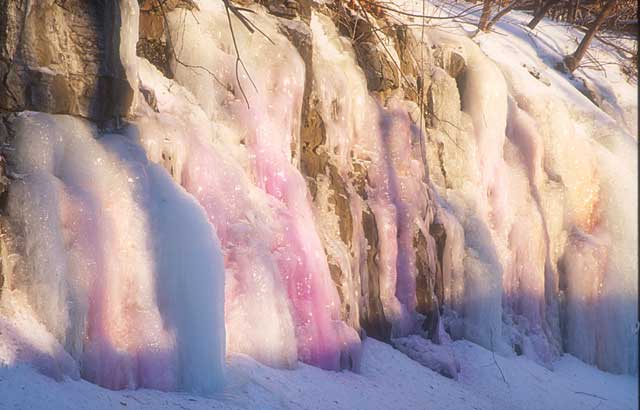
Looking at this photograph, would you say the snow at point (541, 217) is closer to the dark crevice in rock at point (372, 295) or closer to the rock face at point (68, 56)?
the dark crevice in rock at point (372, 295)

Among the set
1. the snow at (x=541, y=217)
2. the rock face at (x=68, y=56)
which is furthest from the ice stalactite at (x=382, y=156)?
the rock face at (x=68, y=56)

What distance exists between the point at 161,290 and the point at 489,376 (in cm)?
393

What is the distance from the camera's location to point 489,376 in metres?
7.99

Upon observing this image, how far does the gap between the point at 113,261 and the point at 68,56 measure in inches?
48.7

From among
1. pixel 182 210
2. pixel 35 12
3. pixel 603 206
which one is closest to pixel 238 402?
pixel 182 210

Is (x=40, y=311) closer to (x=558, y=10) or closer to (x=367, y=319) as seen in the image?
(x=367, y=319)

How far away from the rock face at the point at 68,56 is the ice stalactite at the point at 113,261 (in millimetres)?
140

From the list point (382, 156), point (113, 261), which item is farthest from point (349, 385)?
point (382, 156)

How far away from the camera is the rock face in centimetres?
498

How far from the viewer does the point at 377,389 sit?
20.7 ft

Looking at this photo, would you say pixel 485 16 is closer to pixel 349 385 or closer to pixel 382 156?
pixel 382 156

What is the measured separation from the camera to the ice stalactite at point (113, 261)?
A: 4.53 metres

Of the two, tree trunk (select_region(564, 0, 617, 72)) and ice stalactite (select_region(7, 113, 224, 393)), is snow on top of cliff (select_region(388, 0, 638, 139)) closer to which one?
tree trunk (select_region(564, 0, 617, 72))

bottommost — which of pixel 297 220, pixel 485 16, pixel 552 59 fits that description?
pixel 297 220
